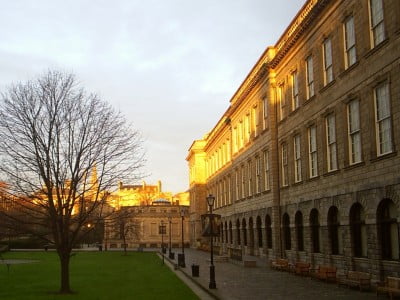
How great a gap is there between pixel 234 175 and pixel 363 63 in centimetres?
3413

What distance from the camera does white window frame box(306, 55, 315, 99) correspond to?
32.7 meters

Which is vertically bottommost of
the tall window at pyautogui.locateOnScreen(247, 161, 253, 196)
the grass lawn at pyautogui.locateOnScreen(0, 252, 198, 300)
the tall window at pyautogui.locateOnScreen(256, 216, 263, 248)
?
the grass lawn at pyautogui.locateOnScreen(0, 252, 198, 300)

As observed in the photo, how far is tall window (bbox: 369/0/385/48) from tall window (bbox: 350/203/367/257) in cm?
749

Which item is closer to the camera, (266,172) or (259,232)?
(266,172)

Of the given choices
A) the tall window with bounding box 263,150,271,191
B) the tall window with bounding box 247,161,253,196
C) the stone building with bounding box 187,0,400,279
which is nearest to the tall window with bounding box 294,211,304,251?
the stone building with bounding box 187,0,400,279

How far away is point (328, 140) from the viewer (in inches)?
1172

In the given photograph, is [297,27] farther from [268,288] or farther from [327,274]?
[268,288]

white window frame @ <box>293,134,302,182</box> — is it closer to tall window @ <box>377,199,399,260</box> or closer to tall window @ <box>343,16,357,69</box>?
tall window @ <box>343,16,357,69</box>

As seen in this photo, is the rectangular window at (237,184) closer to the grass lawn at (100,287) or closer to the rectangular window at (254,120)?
the rectangular window at (254,120)

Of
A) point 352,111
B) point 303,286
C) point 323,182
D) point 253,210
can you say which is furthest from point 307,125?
point 253,210

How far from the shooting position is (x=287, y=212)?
37.8m

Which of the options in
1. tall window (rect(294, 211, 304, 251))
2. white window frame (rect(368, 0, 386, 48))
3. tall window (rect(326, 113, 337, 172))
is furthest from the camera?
tall window (rect(294, 211, 304, 251))

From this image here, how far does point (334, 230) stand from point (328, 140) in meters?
4.72

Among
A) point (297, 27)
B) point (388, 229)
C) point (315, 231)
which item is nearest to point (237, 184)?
point (315, 231)
